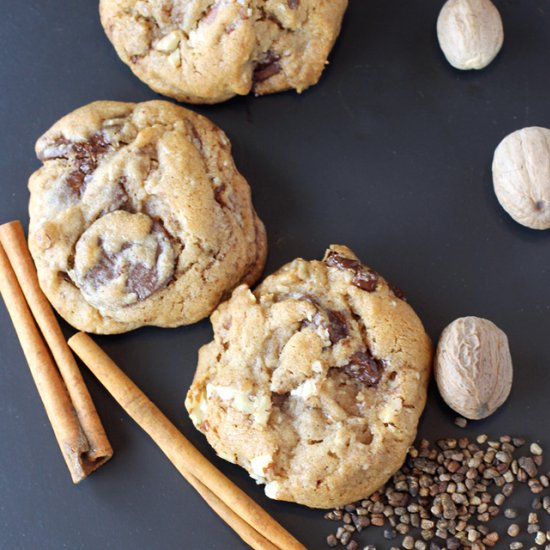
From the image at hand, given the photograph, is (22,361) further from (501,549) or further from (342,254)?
(501,549)

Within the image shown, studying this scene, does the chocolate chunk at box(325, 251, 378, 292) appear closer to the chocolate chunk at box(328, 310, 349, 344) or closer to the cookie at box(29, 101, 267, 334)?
the chocolate chunk at box(328, 310, 349, 344)

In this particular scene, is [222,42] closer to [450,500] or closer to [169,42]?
[169,42]

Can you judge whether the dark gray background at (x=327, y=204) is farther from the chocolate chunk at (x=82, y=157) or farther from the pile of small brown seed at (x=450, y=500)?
the chocolate chunk at (x=82, y=157)

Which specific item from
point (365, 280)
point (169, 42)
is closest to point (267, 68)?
point (169, 42)

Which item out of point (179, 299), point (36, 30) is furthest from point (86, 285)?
point (36, 30)

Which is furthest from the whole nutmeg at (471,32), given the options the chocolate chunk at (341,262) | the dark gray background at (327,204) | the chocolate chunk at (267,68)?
the chocolate chunk at (341,262)
